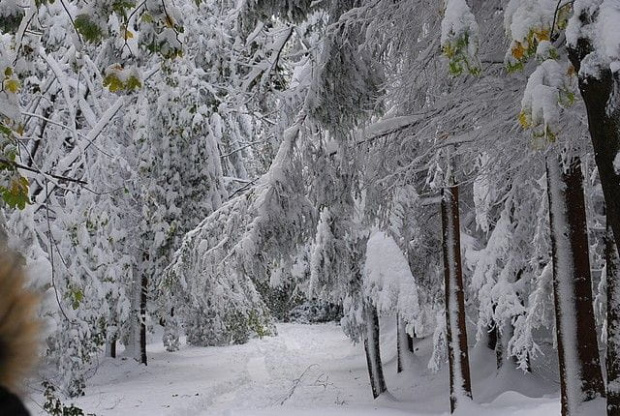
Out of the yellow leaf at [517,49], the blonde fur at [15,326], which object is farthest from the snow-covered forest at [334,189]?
the blonde fur at [15,326]

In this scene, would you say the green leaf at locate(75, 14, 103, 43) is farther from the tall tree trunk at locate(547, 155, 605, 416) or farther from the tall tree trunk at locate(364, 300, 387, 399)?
the tall tree trunk at locate(364, 300, 387, 399)

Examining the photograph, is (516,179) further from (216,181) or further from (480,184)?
(216,181)

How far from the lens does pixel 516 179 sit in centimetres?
790

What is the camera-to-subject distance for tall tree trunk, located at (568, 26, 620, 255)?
10.7ft

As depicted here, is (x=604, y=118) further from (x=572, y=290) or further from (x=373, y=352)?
(x=373, y=352)

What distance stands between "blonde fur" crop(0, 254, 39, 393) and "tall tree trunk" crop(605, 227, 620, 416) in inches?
189

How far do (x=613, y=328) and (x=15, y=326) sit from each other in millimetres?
5163

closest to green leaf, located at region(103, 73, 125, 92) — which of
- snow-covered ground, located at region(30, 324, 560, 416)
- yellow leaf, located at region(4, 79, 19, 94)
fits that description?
yellow leaf, located at region(4, 79, 19, 94)

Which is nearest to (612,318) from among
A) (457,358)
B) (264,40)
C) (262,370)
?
(457,358)

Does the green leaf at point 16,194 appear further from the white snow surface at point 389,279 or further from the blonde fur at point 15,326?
the white snow surface at point 389,279

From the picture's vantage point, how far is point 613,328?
530cm

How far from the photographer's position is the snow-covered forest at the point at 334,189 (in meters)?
3.56

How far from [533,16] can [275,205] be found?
6.38m

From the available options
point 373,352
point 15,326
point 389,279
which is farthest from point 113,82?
point 373,352
